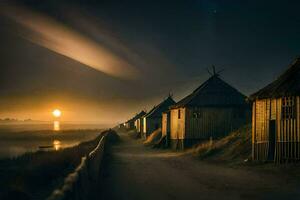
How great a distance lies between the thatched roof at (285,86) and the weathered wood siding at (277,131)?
39cm

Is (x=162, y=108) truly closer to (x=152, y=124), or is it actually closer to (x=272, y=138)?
(x=152, y=124)

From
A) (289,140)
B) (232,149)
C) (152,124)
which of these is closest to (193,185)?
(289,140)

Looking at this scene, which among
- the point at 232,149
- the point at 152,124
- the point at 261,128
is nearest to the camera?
the point at 261,128

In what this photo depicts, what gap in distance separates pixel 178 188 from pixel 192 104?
25.8m

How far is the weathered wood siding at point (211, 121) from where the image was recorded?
40.9 meters

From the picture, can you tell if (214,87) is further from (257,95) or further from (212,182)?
(212,182)

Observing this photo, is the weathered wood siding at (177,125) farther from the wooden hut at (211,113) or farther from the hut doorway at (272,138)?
the hut doorway at (272,138)

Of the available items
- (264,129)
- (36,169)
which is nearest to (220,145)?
(264,129)

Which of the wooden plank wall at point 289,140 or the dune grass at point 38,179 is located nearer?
the dune grass at point 38,179

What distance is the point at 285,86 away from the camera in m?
23.3

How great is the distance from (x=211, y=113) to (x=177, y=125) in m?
5.07

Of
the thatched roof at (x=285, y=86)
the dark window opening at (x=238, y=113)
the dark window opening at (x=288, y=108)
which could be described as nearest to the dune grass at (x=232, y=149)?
the thatched roof at (x=285, y=86)

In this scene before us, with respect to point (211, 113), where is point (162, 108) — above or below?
above

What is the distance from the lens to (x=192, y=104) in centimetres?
4097
